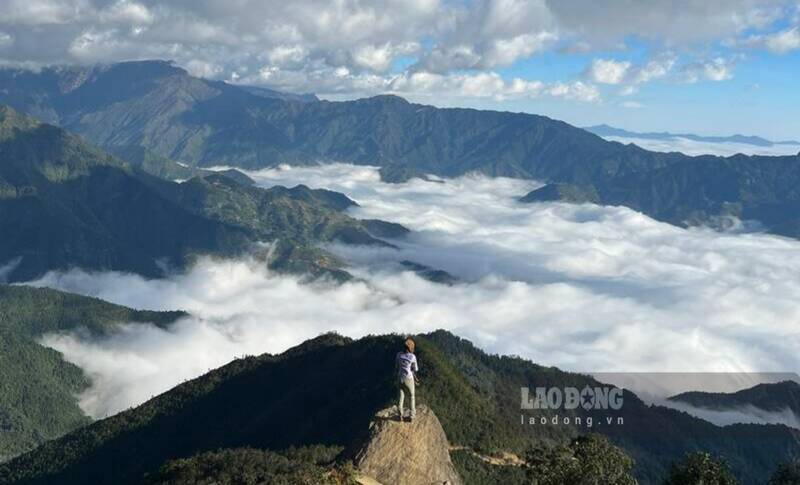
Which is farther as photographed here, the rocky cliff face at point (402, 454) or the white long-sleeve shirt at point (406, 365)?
the rocky cliff face at point (402, 454)

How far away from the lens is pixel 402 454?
252 ft

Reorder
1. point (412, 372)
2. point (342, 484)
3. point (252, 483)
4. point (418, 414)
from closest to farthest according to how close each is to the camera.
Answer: point (412, 372) < point (342, 484) < point (418, 414) < point (252, 483)

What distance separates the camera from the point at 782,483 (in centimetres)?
8325

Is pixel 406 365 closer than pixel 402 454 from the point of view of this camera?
Yes

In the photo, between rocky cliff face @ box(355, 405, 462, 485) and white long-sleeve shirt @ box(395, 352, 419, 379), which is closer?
white long-sleeve shirt @ box(395, 352, 419, 379)

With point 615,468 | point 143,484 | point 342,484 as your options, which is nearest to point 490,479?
point 143,484

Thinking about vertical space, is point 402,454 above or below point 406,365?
below

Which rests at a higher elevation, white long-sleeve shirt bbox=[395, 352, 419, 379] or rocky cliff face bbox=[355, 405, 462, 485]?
white long-sleeve shirt bbox=[395, 352, 419, 379]

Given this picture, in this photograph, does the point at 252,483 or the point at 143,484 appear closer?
the point at 252,483

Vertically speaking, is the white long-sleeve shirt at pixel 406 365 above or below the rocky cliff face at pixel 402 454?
above

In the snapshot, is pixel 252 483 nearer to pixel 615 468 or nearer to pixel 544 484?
Answer: pixel 544 484

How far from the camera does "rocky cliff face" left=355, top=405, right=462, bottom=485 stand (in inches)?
3002

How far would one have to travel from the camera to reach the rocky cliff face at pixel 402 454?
250ft

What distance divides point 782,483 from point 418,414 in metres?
42.1
